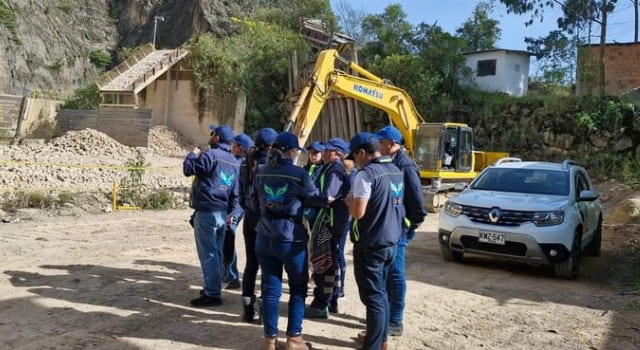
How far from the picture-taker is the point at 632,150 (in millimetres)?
22406

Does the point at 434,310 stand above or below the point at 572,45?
below

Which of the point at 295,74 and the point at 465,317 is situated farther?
the point at 295,74

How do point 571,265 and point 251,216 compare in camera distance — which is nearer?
point 251,216

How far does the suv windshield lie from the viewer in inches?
334

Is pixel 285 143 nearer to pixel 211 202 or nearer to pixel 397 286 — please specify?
pixel 211 202

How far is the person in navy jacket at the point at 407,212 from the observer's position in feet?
16.6

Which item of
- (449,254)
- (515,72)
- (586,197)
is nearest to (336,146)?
(449,254)

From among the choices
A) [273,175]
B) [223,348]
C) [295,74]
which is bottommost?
[223,348]

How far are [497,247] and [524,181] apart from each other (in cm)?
152

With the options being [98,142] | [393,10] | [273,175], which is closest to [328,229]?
[273,175]

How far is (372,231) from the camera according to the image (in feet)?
14.4

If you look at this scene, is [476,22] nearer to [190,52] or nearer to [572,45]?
[572,45]

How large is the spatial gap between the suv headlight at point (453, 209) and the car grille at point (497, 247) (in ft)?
1.28

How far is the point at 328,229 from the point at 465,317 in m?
1.77
